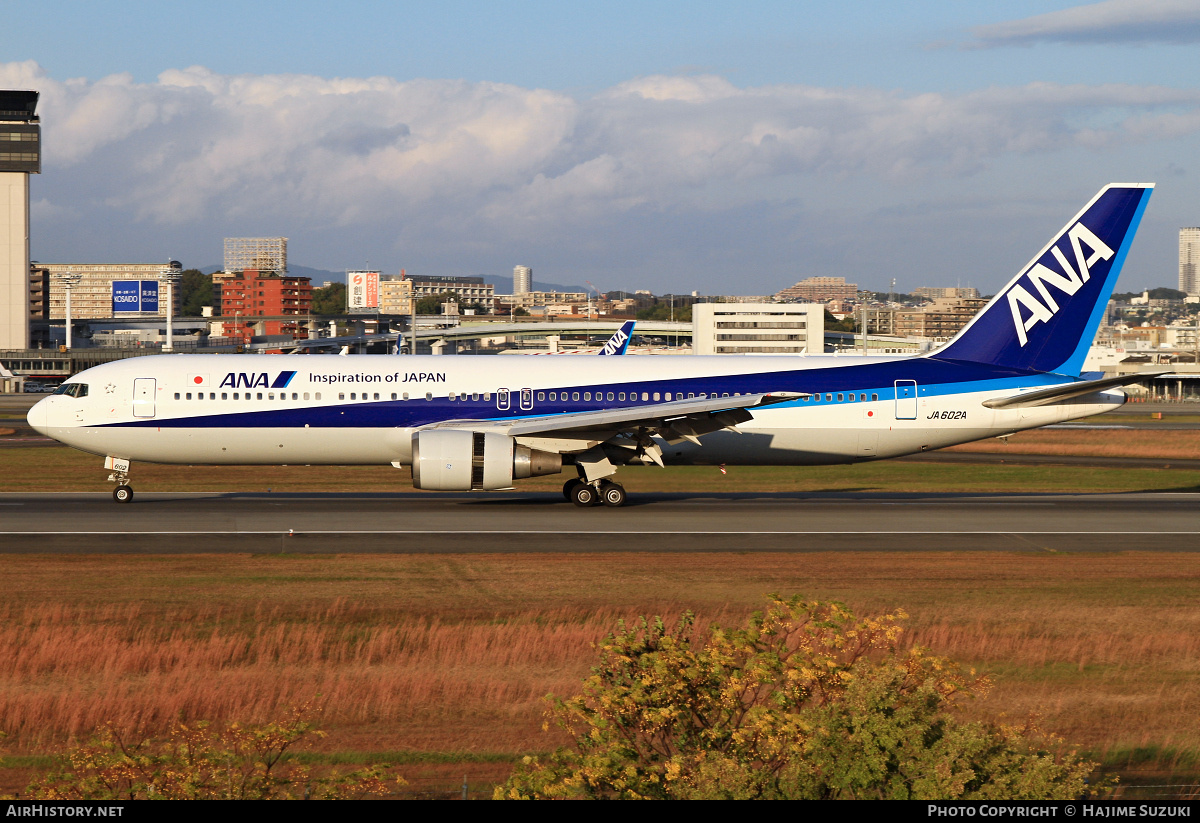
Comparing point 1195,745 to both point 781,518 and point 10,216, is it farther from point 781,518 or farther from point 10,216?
point 10,216

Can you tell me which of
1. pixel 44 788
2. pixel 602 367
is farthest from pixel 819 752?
pixel 602 367

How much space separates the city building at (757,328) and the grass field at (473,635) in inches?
6537

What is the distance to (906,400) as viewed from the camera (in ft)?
117

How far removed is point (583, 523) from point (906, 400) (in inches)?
476

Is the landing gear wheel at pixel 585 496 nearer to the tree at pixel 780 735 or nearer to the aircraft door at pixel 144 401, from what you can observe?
the aircraft door at pixel 144 401

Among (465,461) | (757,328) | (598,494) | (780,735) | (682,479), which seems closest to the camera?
(780,735)

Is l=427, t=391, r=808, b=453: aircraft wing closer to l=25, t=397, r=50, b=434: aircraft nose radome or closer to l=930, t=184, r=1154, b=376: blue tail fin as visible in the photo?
l=930, t=184, r=1154, b=376: blue tail fin

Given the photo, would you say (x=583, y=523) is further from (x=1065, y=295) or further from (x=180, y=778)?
(x=180, y=778)

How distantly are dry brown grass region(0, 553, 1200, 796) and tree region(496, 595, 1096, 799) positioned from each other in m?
4.62

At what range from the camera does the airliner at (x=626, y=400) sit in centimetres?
3362

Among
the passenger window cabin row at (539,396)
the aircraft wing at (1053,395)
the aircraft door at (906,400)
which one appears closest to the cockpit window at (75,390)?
the passenger window cabin row at (539,396)

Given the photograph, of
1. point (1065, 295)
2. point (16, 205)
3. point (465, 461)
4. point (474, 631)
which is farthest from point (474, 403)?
point (16, 205)

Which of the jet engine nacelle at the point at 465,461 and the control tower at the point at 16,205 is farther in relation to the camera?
the control tower at the point at 16,205

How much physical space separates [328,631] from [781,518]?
17.2 metres
